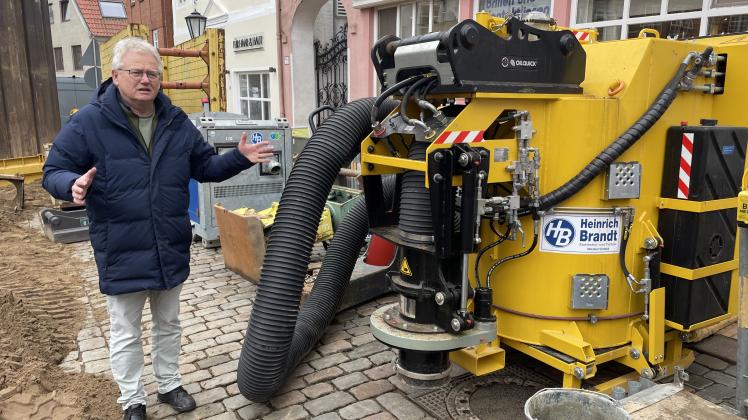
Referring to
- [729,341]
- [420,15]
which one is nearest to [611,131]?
[729,341]

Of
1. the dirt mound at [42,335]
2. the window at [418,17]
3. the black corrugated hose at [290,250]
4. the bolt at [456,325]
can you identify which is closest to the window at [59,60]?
the window at [418,17]

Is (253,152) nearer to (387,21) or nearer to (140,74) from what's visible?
(140,74)

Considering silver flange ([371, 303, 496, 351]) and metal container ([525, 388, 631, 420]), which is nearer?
metal container ([525, 388, 631, 420])

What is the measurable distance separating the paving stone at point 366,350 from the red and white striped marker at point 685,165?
7.11ft

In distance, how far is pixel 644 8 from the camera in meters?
6.49

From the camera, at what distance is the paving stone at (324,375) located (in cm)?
→ 360

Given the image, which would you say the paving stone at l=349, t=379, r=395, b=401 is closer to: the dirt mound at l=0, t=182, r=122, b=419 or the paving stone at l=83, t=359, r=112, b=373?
the dirt mound at l=0, t=182, r=122, b=419

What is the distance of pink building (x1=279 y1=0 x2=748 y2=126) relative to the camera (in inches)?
237

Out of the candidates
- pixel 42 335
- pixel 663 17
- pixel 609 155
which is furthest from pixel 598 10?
pixel 42 335

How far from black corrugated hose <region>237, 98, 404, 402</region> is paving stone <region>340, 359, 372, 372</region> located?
1.41ft

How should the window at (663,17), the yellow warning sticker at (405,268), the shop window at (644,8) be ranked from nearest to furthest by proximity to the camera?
1. the yellow warning sticker at (405,268)
2. the window at (663,17)
3. the shop window at (644,8)

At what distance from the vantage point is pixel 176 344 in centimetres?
329

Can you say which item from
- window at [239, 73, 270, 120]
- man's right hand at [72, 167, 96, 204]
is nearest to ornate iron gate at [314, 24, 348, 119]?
window at [239, 73, 270, 120]

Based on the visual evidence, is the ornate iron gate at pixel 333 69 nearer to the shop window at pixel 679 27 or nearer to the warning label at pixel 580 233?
the shop window at pixel 679 27
